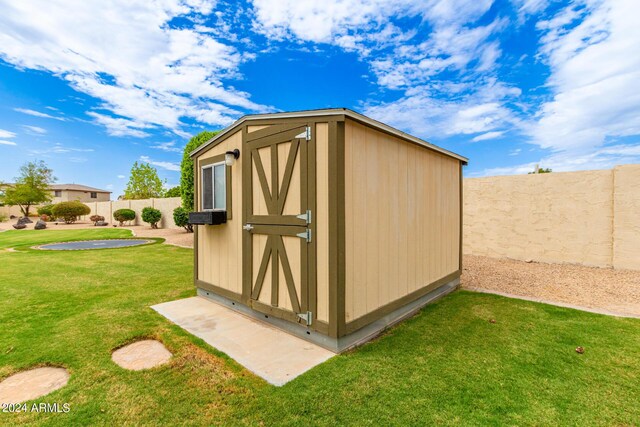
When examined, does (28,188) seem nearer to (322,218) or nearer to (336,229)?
(322,218)

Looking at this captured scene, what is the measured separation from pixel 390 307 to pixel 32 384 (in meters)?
3.58

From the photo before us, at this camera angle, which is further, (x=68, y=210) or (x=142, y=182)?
(x=142, y=182)

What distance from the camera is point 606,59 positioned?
6.39 metres

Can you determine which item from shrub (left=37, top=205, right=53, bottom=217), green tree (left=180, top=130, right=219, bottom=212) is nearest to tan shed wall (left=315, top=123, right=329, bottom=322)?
green tree (left=180, top=130, right=219, bottom=212)

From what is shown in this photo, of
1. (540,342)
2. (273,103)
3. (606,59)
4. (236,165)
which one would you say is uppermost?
(273,103)

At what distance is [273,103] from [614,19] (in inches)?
405

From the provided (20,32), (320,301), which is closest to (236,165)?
(320,301)

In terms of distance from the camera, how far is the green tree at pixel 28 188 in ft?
91.6

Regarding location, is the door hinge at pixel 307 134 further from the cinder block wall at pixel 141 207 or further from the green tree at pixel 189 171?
the cinder block wall at pixel 141 207

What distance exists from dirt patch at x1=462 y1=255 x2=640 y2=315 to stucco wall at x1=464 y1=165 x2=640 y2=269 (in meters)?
0.39

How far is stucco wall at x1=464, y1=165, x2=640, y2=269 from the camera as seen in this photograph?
622 cm

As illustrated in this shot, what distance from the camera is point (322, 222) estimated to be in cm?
295

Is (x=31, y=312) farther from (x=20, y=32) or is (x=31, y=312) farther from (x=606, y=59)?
(x=606, y=59)

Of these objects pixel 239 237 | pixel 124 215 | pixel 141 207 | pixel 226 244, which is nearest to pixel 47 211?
pixel 124 215
